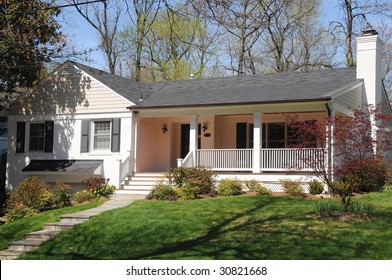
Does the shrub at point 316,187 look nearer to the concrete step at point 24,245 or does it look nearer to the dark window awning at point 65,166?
the dark window awning at point 65,166

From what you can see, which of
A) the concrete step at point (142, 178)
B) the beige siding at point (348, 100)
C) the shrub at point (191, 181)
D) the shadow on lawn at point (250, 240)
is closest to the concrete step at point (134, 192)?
the concrete step at point (142, 178)

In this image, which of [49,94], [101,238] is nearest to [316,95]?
[101,238]

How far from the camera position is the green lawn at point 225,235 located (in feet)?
29.2

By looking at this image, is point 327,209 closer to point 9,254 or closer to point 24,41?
point 9,254

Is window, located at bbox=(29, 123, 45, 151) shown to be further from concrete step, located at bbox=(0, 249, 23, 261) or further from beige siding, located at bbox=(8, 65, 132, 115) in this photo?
concrete step, located at bbox=(0, 249, 23, 261)

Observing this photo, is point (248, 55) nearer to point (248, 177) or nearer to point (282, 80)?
point (282, 80)

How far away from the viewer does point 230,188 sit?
53.9 ft

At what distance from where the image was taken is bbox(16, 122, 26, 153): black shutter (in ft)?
70.0

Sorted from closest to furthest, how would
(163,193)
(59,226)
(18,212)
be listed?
(59,226) → (18,212) → (163,193)

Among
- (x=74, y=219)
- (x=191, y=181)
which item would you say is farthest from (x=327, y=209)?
(x=74, y=219)

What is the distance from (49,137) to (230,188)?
8.77m

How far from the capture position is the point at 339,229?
33.0ft

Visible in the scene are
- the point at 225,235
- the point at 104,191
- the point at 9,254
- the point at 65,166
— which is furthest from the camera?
the point at 65,166

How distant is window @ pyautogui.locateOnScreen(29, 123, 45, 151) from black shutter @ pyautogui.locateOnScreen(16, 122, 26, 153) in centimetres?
31
